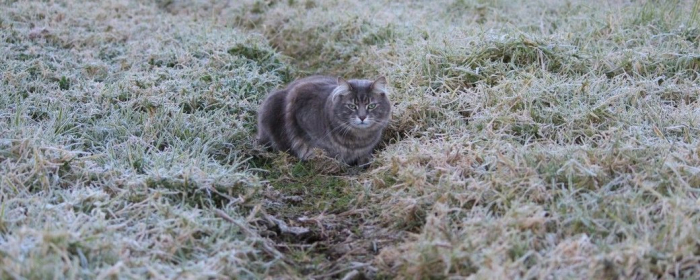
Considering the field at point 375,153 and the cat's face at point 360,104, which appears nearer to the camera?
the field at point 375,153

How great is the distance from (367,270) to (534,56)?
2720mm

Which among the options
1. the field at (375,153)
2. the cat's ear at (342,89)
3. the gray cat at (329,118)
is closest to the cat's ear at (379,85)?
the gray cat at (329,118)

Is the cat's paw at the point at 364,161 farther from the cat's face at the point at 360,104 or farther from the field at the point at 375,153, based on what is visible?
the cat's face at the point at 360,104

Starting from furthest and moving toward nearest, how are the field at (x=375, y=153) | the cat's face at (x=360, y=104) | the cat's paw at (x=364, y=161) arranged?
the cat's paw at (x=364, y=161)
the cat's face at (x=360, y=104)
the field at (x=375, y=153)

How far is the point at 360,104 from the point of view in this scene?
14.9ft

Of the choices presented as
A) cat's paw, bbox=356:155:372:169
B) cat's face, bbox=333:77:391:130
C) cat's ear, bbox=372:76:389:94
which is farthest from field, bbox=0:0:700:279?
cat's ear, bbox=372:76:389:94

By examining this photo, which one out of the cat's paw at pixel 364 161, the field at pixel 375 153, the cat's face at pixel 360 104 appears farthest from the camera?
the cat's paw at pixel 364 161

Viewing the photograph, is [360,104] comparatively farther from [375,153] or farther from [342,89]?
[375,153]

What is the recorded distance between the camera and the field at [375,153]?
3.03m

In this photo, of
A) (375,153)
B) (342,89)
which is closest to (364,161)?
(375,153)

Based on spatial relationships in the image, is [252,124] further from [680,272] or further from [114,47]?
[680,272]

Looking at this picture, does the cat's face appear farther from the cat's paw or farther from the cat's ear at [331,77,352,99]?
the cat's paw

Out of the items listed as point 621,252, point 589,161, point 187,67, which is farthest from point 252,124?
point 621,252

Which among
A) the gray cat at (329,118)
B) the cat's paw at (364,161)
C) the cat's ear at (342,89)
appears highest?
the cat's ear at (342,89)
